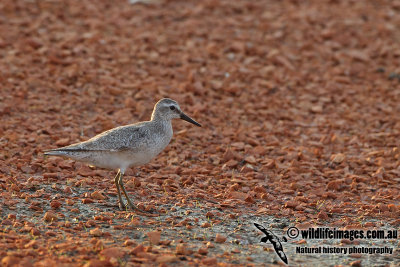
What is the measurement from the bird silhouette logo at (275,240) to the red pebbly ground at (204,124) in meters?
0.10

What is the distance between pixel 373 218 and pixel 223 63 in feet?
20.4

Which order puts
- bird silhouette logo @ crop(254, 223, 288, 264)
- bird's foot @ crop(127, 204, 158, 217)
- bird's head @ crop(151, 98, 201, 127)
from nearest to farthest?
bird silhouette logo @ crop(254, 223, 288, 264)
bird's foot @ crop(127, 204, 158, 217)
bird's head @ crop(151, 98, 201, 127)

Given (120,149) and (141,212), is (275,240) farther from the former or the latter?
(120,149)

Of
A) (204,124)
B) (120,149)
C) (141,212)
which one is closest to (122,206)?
(141,212)

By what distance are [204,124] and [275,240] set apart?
14.3 feet

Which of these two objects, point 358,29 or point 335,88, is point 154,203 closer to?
point 335,88

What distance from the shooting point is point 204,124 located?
11.6 meters

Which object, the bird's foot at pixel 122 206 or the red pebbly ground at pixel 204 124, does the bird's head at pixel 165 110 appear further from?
the bird's foot at pixel 122 206

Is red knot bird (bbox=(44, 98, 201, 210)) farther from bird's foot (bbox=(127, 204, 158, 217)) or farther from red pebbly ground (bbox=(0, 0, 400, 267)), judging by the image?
red pebbly ground (bbox=(0, 0, 400, 267))

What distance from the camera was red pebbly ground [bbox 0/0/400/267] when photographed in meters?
7.42

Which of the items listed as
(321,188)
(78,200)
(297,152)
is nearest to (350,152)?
(297,152)

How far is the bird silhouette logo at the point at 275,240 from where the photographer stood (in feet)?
23.5

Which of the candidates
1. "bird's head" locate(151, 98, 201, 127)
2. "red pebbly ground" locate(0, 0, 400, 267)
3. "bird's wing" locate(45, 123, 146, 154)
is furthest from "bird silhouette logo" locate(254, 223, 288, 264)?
"bird's head" locate(151, 98, 201, 127)

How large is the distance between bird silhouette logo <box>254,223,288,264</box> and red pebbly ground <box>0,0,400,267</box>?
3.7 inches
